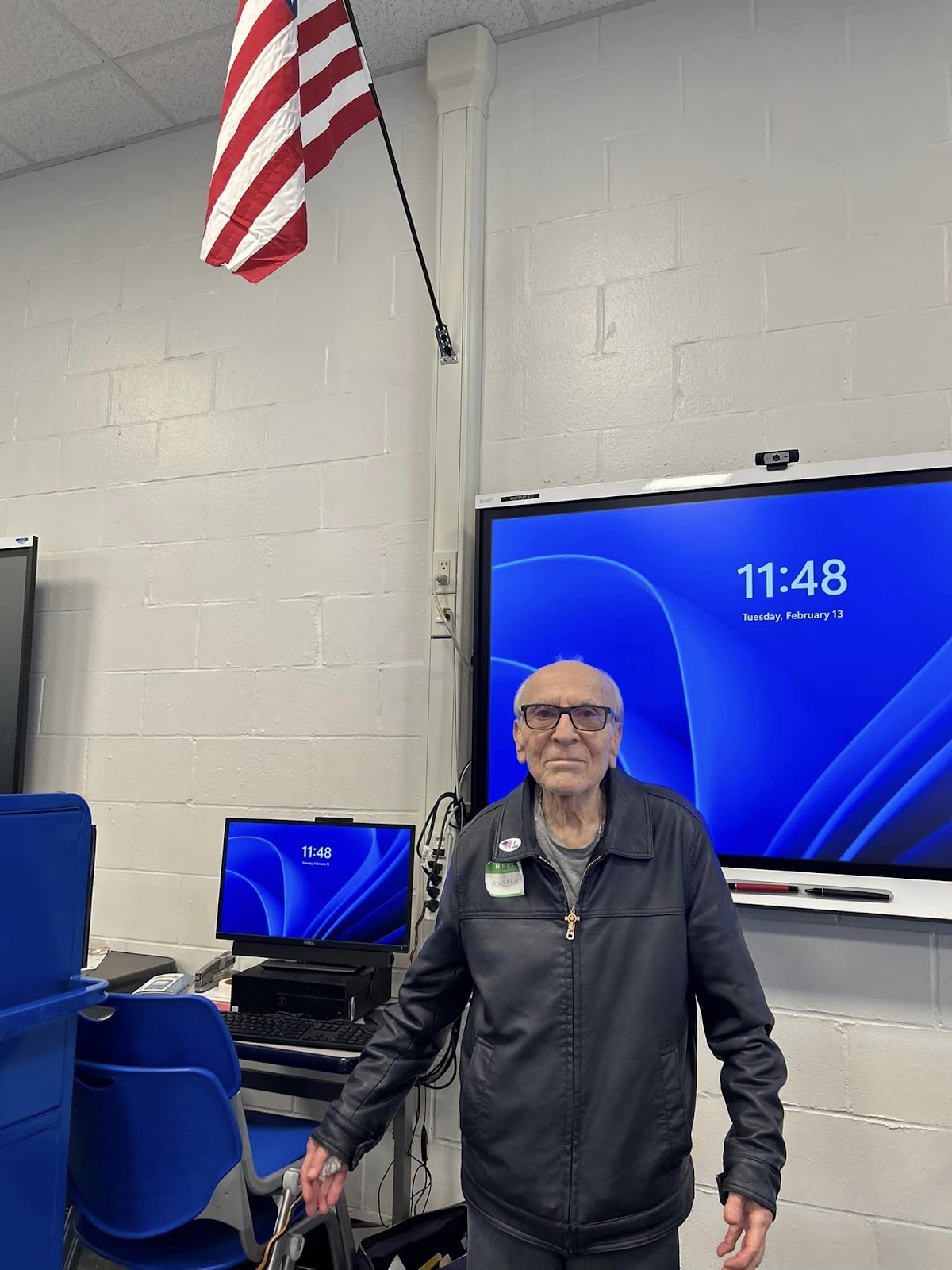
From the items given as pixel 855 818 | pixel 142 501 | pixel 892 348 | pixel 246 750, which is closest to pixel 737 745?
pixel 855 818

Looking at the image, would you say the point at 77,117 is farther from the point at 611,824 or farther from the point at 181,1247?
the point at 181,1247

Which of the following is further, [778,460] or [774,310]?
[774,310]

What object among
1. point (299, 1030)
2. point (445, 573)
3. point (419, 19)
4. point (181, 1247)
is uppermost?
point (419, 19)

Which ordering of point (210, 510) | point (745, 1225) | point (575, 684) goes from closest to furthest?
1. point (745, 1225)
2. point (575, 684)
3. point (210, 510)

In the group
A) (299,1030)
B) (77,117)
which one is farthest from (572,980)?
(77,117)

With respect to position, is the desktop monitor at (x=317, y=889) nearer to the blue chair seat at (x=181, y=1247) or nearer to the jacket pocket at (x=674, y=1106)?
the blue chair seat at (x=181, y=1247)

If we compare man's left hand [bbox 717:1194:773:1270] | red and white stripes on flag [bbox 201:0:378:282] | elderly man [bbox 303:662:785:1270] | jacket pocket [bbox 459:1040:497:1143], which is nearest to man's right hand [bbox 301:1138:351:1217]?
elderly man [bbox 303:662:785:1270]

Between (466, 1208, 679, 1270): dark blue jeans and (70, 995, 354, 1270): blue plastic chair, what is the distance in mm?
421

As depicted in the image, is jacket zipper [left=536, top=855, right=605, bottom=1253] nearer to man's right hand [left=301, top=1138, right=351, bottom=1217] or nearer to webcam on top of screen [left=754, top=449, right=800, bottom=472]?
man's right hand [left=301, top=1138, right=351, bottom=1217]

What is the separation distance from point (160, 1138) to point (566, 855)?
3.00ft

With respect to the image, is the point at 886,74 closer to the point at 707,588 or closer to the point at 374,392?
the point at 707,588

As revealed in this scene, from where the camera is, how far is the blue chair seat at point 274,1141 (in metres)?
1.99

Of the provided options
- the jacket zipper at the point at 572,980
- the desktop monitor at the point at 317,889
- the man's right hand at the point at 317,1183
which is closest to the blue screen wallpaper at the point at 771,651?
the desktop monitor at the point at 317,889

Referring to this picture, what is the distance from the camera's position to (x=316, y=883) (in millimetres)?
2494
